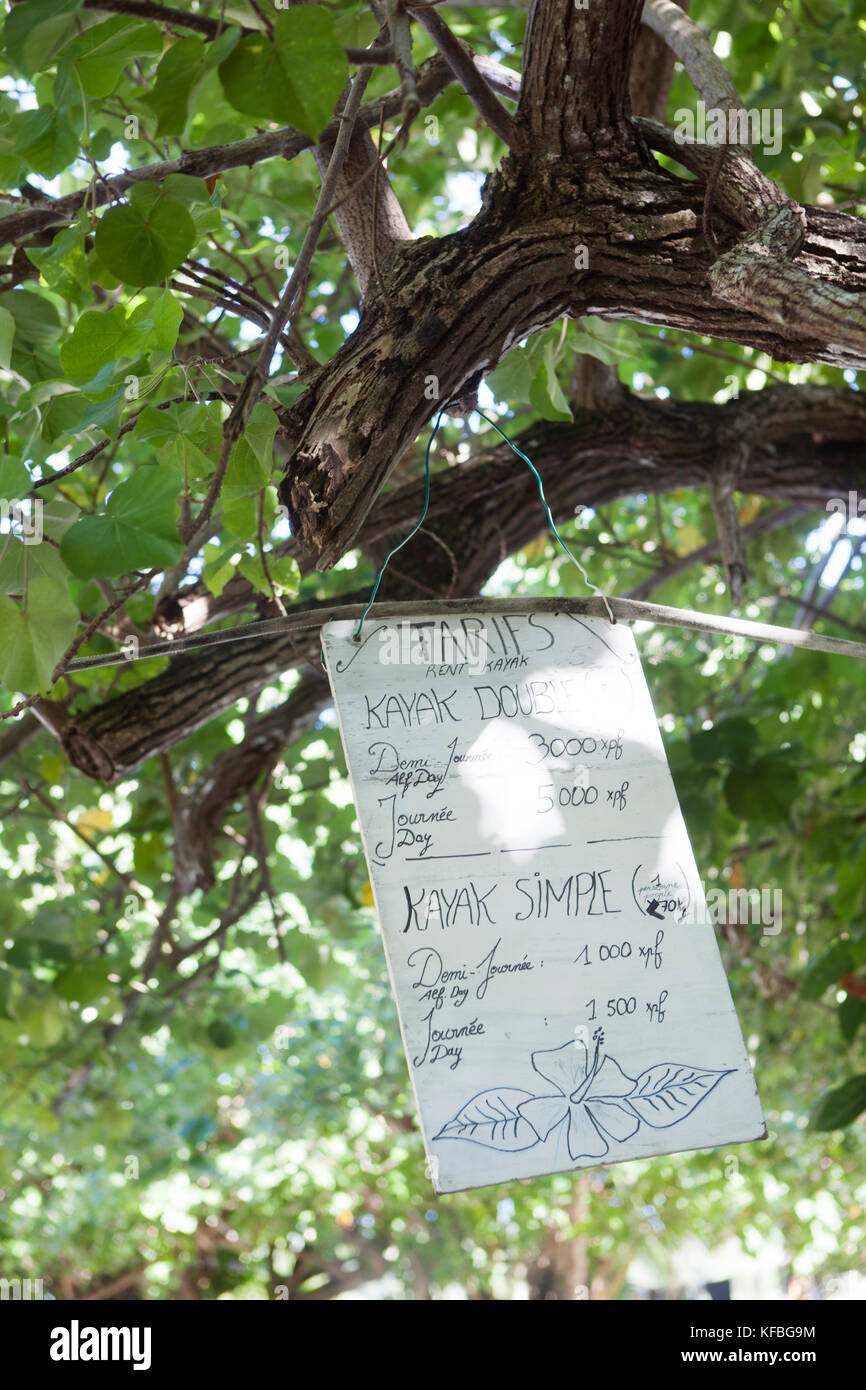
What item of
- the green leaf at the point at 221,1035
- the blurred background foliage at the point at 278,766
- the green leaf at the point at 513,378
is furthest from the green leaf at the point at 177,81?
the green leaf at the point at 221,1035

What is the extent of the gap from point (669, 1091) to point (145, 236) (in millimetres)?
894

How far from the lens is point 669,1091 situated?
3.23ft

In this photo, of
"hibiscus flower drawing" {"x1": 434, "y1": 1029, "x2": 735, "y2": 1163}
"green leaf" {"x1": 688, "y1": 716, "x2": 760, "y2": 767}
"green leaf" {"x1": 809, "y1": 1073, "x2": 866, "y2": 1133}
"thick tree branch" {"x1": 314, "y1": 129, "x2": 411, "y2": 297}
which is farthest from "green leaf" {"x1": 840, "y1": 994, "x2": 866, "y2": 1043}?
"thick tree branch" {"x1": 314, "y1": 129, "x2": 411, "y2": 297}

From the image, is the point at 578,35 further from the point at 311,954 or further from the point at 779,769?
the point at 311,954

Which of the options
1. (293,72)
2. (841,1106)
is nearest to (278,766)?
(841,1106)

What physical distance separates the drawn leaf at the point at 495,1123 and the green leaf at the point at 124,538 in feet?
1.73

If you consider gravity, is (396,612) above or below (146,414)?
below

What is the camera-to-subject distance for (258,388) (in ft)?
3.05

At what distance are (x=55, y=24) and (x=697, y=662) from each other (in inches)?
100

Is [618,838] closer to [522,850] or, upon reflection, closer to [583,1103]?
[522,850]

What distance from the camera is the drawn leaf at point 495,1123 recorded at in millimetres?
919

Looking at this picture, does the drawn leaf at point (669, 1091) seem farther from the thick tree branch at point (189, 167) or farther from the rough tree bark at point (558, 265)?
the thick tree branch at point (189, 167)

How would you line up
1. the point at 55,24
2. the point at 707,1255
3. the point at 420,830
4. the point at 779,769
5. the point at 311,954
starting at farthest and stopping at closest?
the point at 707,1255 < the point at 311,954 < the point at 779,769 < the point at 420,830 < the point at 55,24

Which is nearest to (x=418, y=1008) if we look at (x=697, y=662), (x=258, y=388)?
(x=258, y=388)
